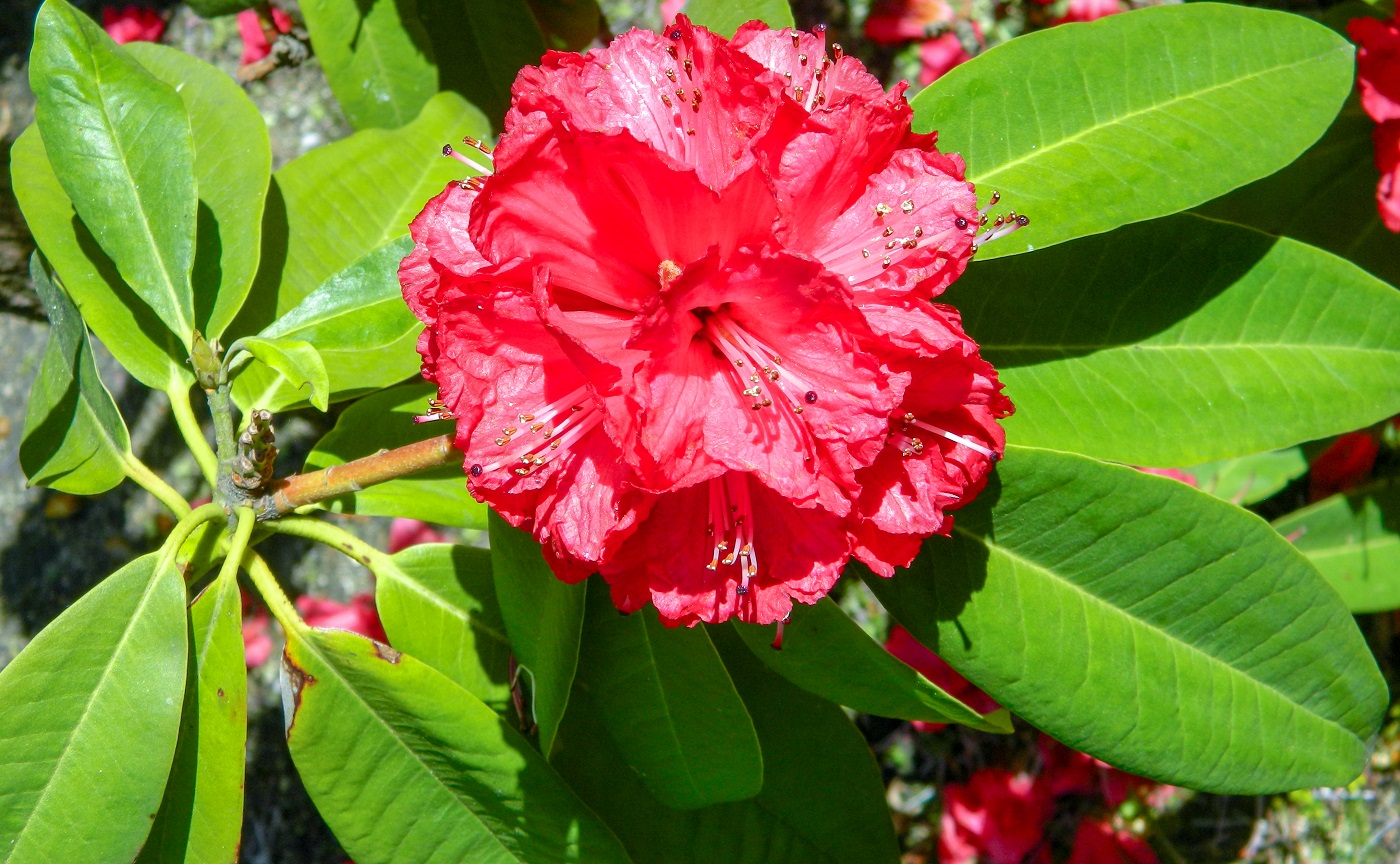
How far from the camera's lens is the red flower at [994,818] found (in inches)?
78.7

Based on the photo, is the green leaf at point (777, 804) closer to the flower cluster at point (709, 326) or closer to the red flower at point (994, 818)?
the flower cluster at point (709, 326)

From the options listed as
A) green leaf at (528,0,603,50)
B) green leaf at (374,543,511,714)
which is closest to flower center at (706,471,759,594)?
green leaf at (374,543,511,714)

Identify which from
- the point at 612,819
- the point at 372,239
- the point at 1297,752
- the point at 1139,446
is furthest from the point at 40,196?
the point at 1297,752

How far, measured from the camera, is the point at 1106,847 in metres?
1.98

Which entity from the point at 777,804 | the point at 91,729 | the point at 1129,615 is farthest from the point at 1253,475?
the point at 91,729

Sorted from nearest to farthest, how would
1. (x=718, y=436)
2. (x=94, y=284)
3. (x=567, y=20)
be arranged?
1. (x=718, y=436)
2. (x=94, y=284)
3. (x=567, y=20)

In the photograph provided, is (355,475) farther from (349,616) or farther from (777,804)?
(349,616)

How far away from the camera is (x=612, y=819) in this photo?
124cm

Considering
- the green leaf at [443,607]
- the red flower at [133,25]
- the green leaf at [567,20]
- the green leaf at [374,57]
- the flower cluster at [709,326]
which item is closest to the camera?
the flower cluster at [709,326]

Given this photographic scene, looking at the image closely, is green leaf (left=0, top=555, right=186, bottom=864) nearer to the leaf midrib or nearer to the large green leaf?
the leaf midrib

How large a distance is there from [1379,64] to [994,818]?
1464 mm

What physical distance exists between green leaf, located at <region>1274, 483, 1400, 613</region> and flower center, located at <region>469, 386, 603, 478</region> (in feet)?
5.07

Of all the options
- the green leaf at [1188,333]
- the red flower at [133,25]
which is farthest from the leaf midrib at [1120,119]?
the red flower at [133,25]

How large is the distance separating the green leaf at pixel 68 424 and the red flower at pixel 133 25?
1674mm
